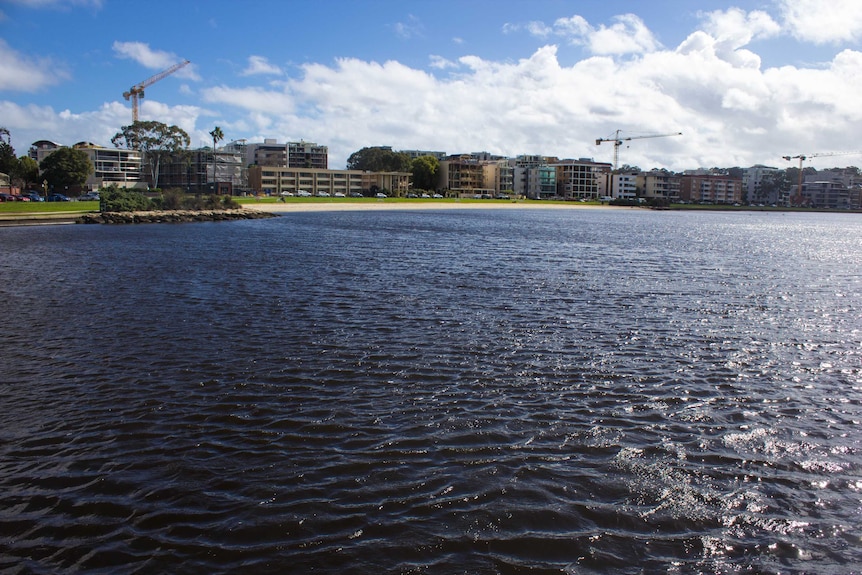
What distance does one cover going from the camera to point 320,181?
607ft

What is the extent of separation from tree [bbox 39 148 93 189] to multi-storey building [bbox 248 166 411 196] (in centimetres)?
4943

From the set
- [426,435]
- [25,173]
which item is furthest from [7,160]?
[426,435]

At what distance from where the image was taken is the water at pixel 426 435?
25.3 ft

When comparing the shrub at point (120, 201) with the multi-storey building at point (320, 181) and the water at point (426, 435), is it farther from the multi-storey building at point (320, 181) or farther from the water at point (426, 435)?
the multi-storey building at point (320, 181)

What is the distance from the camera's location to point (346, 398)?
12.8 metres

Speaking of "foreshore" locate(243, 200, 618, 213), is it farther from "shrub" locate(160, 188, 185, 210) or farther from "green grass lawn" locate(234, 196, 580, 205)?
"shrub" locate(160, 188, 185, 210)

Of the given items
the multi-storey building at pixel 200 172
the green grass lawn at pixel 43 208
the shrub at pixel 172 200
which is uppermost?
the multi-storey building at pixel 200 172

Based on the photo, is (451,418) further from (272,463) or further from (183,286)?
(183,286)

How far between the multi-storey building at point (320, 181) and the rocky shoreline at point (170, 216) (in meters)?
78.8

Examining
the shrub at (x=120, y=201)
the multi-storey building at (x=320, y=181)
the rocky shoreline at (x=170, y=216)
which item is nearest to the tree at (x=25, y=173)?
the shrub at (x=120, y=201)

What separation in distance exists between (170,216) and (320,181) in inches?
4118

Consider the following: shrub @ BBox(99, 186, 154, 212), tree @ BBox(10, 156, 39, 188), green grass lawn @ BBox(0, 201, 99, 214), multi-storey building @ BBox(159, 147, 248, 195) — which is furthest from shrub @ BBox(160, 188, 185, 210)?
multi-storey building @ BBox(159, 147, 248, 195)

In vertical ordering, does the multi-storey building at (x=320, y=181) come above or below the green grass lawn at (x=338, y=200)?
above

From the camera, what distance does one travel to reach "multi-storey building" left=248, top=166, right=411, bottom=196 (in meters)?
177
